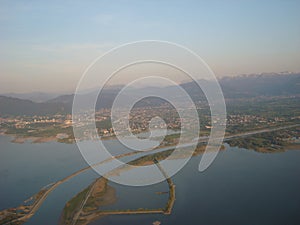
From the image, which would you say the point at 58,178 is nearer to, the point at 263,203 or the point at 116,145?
the point at 116,145

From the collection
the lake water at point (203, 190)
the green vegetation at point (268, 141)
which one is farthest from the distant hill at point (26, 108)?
the green vegetation at point (268, 141)

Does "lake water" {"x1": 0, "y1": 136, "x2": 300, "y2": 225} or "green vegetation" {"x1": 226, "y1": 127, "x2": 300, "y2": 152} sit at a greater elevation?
"green vegetation" {"x1": 226, "y1": 127, "x2": 300, "y2": 152}

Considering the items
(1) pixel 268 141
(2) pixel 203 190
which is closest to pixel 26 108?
(1) pixel 268 141

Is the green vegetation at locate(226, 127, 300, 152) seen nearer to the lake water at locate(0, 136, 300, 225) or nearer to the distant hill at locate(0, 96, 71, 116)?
the lake water at locate(0, 136, 300, 225)

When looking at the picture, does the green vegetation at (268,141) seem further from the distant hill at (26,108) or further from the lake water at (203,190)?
the distant hill at (26,108)

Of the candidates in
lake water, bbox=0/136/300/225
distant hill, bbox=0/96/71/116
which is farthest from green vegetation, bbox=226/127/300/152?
distant hill, bbox=0/96/71/116

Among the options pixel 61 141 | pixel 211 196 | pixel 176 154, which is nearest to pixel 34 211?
pixel 211 196

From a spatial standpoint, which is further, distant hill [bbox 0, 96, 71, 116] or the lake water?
distant hill [bbox 0, 96, 71, 116]

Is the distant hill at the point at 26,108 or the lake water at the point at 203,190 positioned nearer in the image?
the lake water at the point at 203,190
